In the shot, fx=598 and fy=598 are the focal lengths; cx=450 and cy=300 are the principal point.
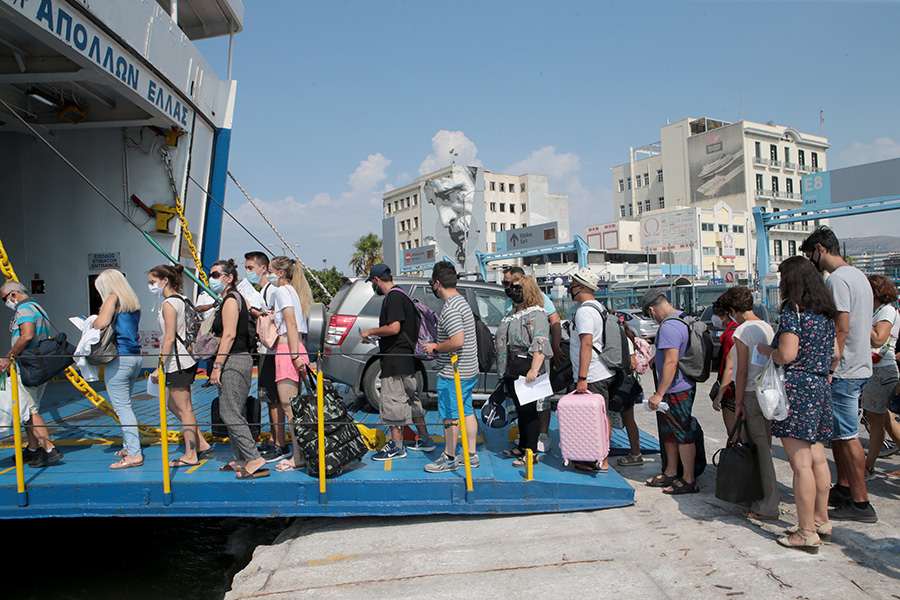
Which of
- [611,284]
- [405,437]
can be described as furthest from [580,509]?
[611,284]

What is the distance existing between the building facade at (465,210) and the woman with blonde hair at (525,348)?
2141 inches

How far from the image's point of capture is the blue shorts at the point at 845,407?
4.07 metres

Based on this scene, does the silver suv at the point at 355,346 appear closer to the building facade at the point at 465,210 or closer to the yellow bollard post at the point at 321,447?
the yellow bollard post at the point at 321,447

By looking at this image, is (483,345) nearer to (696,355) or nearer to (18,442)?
(696,355)

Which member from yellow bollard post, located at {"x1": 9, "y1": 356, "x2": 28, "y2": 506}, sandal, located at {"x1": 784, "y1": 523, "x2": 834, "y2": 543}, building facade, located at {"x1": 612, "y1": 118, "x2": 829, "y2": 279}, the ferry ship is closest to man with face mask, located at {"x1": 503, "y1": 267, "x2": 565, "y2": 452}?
the ferry ship

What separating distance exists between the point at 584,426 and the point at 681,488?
91 cm

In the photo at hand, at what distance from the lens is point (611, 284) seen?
32312 millimetres

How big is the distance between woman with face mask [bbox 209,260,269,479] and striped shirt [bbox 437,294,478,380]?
1.47m

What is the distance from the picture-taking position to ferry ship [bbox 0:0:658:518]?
4.26m

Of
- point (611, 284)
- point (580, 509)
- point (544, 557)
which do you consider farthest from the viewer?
point (611, 284)

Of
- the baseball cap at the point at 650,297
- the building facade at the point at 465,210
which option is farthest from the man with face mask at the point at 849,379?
the building facade at the point at 465,210

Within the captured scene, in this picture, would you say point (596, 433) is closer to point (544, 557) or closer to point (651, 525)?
point (651, 525)

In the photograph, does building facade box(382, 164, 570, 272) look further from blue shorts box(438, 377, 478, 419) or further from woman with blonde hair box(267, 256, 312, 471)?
blue shorts box(438, 377, 478, 419)

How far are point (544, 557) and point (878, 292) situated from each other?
3469mm
